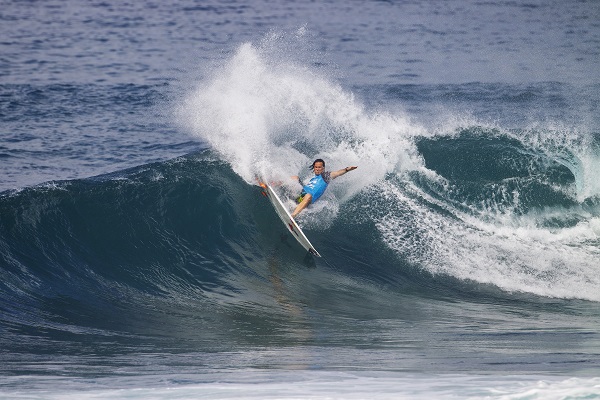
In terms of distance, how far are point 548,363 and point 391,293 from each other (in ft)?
13.6

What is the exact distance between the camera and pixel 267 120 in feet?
55.9

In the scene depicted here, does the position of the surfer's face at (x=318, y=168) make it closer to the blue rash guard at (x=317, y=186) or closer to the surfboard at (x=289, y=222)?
the blue rash guard at (x=317, y=186)

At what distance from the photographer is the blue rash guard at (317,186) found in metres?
13.9

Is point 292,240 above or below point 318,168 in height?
below

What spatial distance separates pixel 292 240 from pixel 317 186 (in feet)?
3.40

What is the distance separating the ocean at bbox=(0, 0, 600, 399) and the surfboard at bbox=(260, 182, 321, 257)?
172 mm

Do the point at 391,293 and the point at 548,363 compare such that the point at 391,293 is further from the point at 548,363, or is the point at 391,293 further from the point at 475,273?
the point at 548,363

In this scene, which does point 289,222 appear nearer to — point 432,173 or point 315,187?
point 315,187

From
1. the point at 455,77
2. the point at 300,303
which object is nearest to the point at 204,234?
the point at 300,303

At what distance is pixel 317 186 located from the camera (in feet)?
45.5

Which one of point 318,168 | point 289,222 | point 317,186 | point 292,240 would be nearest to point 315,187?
point 317,186

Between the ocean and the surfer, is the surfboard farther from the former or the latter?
the surfer

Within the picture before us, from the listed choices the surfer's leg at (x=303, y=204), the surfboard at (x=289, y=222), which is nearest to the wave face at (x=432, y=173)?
the surfer's leg at (x=303, y=204)

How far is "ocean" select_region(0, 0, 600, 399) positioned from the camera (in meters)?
8.70
